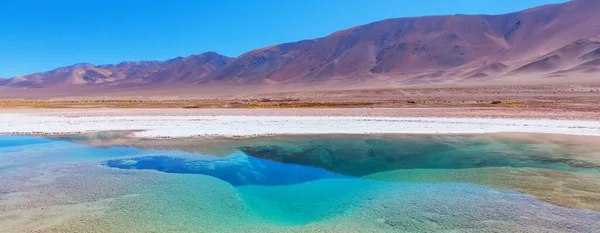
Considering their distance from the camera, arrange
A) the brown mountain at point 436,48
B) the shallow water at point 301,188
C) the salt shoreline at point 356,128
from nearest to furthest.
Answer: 1. the shallow water at point 301,188
2. the salt shoreline at point 356,128
3. the brown mountain at point 436,48

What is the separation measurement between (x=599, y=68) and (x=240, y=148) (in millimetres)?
70272

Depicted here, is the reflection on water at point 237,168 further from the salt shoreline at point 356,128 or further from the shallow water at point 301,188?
the salt shoreline at point 356,128

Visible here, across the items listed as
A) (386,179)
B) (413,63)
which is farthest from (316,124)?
(413,63)

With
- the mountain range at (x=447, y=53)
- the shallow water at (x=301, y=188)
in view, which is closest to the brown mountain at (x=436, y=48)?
the mountain range at (x=447, y=53)

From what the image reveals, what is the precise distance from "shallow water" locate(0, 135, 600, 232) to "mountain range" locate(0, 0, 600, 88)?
60.1 meters

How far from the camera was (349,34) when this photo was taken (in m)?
131

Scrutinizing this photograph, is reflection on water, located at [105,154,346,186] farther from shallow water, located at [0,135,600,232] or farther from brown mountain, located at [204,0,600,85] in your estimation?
brown mountain, located at [204,0,600,85]

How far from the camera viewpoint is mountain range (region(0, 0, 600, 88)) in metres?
74.7

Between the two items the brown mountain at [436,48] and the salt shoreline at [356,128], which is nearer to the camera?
the salt shoreline at [356,128]

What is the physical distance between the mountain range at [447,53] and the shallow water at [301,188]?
6015cm

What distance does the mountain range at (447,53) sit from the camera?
245 feet

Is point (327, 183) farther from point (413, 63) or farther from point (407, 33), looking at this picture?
point (407, 33)

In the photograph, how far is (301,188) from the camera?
7820mm

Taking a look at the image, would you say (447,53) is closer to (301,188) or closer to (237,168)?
(237,168)
